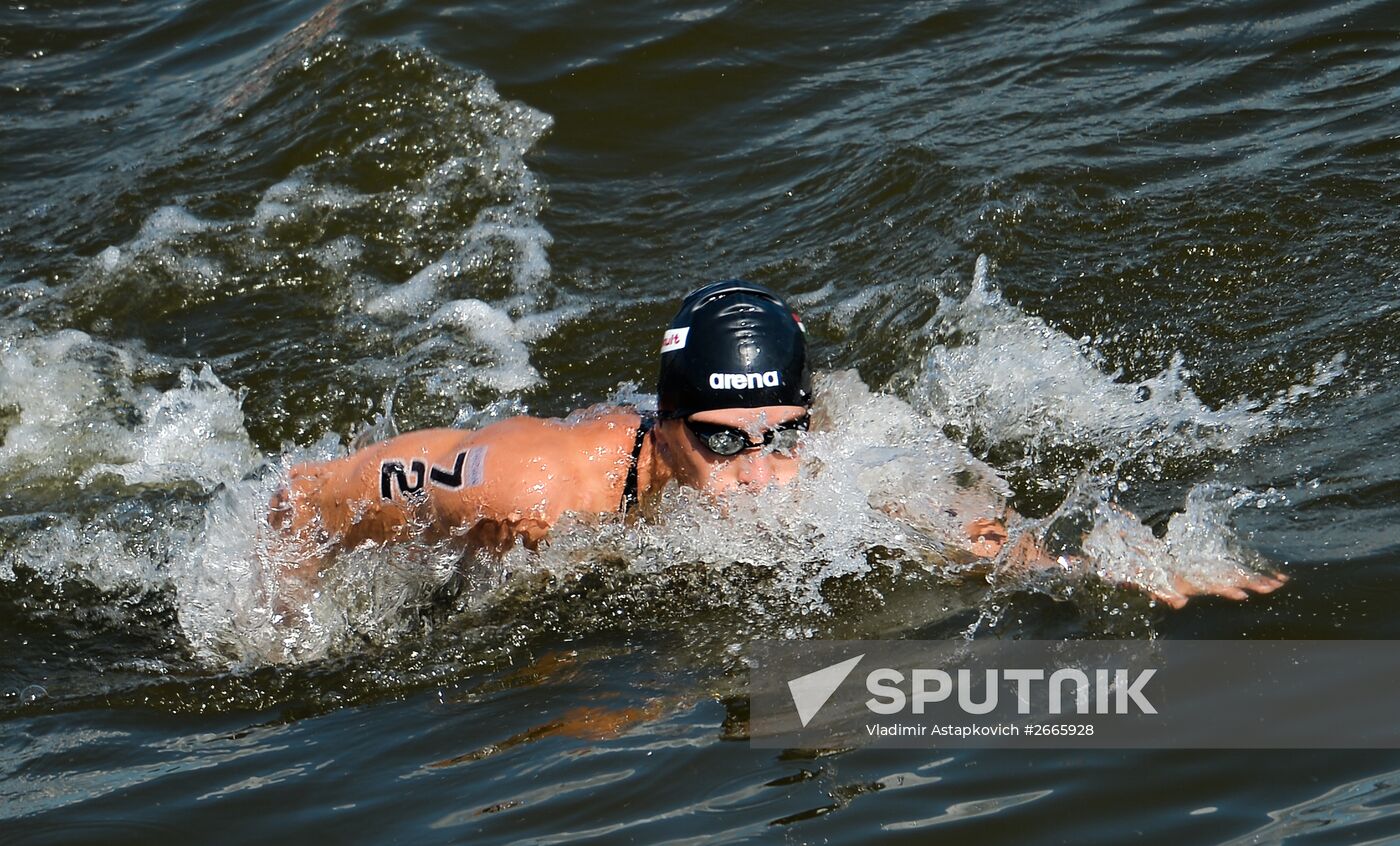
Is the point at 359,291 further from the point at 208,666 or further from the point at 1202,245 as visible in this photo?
the point at 1202,245

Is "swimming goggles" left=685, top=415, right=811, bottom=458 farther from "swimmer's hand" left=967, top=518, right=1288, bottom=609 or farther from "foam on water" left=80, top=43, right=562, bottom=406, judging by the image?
"foam on water" left=80, top=43, right=562, bottom=406

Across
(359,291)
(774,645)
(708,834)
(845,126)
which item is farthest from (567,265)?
(708,834)

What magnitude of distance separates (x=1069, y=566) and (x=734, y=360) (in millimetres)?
1218

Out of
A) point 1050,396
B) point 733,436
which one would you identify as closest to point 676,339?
point 733,436

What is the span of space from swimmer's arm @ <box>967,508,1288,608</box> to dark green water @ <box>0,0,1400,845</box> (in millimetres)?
84

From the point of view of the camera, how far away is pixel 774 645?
4.71 meters

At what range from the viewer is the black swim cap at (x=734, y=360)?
483 centimetres

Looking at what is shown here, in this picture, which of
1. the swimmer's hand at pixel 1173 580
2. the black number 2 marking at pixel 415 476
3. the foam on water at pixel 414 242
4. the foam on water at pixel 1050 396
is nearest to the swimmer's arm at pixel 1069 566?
the swimmer's hand at pixel 1173 580

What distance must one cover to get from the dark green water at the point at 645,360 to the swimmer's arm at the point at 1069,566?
0.08 metres

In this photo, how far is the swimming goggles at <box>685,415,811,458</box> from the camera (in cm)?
Answer: 485

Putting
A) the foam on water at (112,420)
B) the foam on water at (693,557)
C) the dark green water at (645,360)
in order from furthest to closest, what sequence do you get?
the foam on water at (112,420), the foam on water at (693,557), the dark green water at (645,360)

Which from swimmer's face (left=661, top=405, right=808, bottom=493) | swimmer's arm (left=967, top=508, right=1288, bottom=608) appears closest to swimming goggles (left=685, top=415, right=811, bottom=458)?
swimmer's face (left=661, top=405, right=808, bottom=493)

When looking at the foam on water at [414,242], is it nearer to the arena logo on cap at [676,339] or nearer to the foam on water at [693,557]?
the foam on water at [693,557]

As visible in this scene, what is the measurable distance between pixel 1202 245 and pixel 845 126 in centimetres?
257
